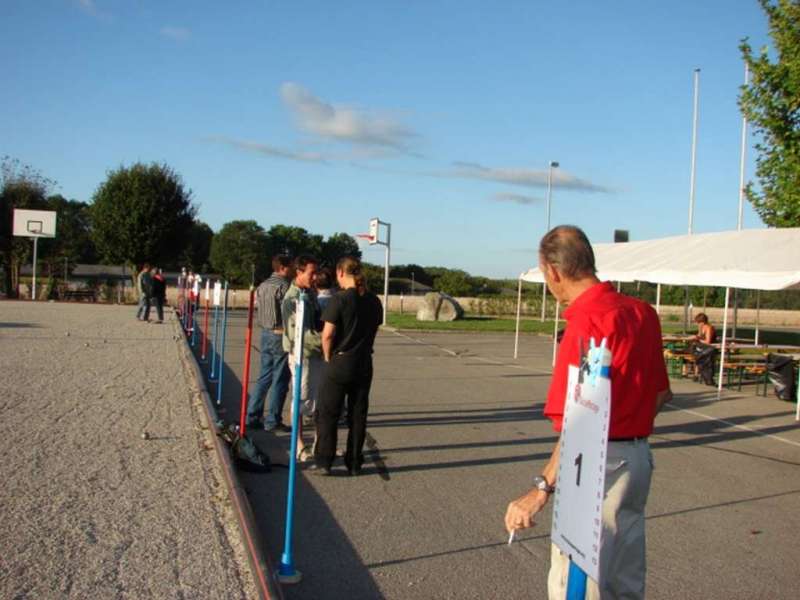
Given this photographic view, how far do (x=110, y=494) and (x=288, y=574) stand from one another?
205cm

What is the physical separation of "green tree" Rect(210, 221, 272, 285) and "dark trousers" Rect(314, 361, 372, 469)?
7939cm

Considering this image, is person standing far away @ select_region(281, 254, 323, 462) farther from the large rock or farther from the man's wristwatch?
the large rock

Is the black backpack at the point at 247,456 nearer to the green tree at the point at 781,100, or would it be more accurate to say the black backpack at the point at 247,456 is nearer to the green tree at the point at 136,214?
the green tree at the point at 781,100

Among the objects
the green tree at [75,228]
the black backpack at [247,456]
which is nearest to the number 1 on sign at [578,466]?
the black backpack at [247,456]

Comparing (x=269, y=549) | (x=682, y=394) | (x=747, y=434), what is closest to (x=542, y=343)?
(x=682, y=394)

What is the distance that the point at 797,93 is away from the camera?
14.3 meters

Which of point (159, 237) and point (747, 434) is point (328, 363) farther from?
point (159, 237)

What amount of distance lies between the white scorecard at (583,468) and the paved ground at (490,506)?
2.09 meters

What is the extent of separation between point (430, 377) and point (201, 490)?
870 cm

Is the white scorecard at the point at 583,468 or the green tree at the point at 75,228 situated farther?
the green tree at the point at 75,228

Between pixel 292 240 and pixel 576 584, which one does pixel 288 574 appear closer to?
pixel 576 584

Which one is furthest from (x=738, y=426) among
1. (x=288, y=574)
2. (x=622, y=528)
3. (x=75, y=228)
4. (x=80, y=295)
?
(x=75, y=228)

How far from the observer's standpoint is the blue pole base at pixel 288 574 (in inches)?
173

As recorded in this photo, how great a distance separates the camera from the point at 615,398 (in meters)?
2.79
